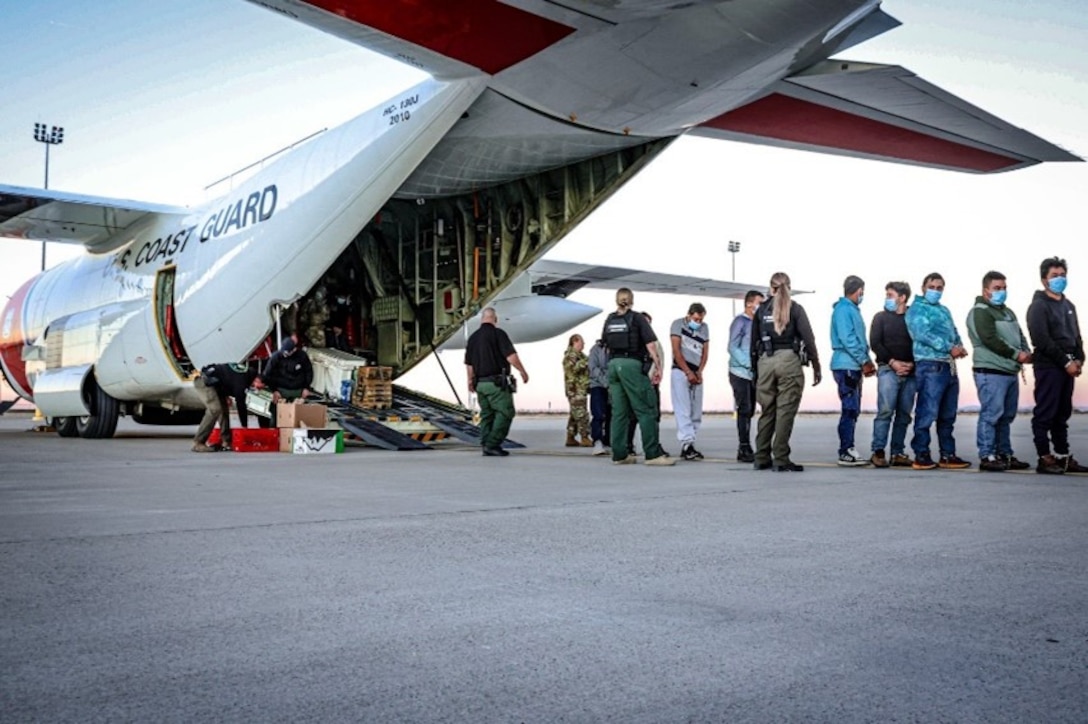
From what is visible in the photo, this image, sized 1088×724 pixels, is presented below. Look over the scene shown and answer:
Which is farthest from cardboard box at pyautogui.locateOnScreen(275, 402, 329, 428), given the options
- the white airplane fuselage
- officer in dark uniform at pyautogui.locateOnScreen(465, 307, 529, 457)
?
→ officer in dark uniform at pyautogui.locateOnScreen(465, 307, 529, 457)

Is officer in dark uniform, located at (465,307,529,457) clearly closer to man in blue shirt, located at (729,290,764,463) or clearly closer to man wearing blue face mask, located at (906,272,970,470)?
man in blue shirt, located at (729,290,764,463)

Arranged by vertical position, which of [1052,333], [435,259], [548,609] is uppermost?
[435,259]

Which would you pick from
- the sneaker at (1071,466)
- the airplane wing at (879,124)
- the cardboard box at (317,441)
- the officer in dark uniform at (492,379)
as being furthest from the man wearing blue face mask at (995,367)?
the cardboard box at (317,441)

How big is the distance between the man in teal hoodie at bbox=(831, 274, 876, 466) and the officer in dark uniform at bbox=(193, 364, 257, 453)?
690 centimetres

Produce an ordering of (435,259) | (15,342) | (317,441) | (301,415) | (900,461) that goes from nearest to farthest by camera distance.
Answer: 1. (900,461)
2. (317,441)
3. (301,415)
4. (435,259)
5. (15,342)

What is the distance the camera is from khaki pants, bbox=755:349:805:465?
717 cm

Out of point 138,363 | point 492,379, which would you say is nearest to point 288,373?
point 492,379

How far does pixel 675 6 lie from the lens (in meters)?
6.40

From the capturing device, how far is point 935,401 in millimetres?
7570

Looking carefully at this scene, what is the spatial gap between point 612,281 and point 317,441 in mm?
10434

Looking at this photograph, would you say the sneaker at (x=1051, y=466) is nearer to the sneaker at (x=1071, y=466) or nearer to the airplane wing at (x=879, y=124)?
the sneaker at (x=1071, y=466)

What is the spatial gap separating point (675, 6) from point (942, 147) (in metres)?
4.01

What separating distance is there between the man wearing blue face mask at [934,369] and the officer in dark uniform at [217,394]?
753 centimetres

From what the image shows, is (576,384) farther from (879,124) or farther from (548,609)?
(548,609)
